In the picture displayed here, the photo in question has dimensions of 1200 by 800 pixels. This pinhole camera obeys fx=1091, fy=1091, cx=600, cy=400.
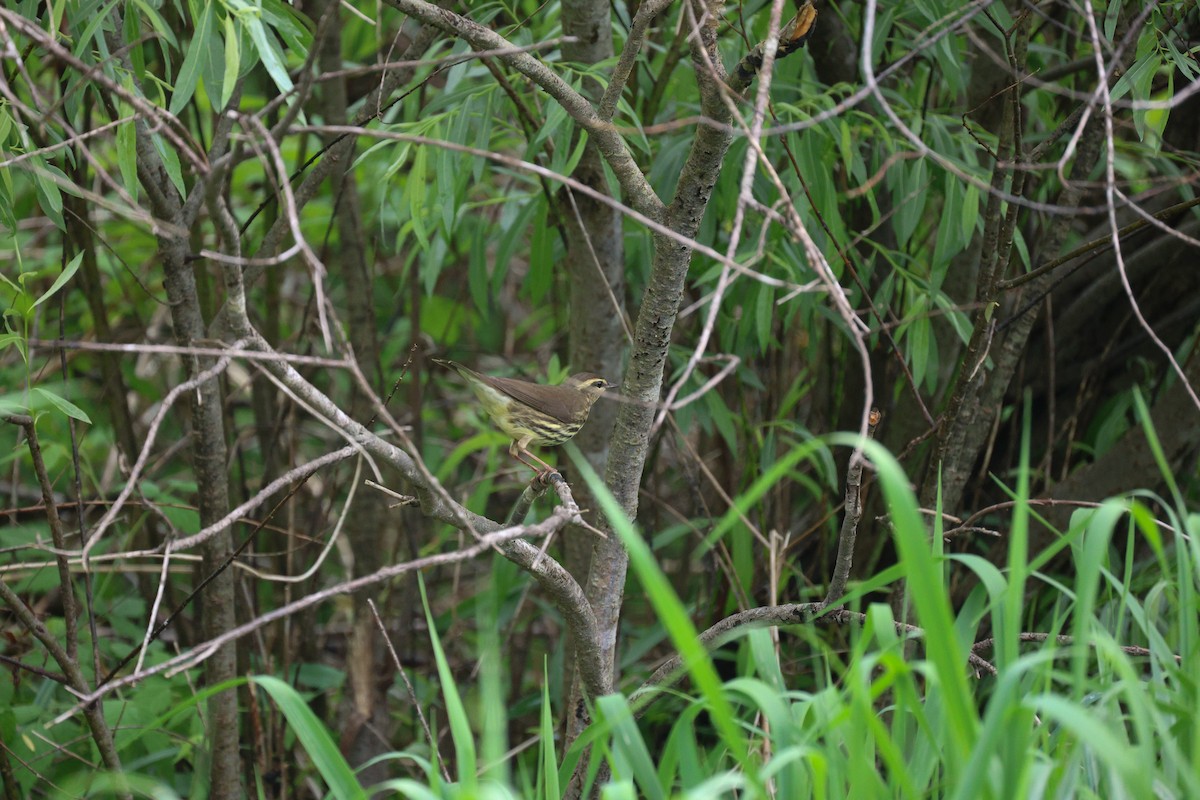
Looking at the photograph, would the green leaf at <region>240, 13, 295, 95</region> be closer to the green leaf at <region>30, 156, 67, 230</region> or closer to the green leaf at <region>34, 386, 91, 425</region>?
the green leaf at <region>30, 156, 67, 230</region>

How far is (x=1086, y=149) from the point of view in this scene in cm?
342

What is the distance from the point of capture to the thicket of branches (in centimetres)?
187

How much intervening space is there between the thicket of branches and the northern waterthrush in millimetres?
112

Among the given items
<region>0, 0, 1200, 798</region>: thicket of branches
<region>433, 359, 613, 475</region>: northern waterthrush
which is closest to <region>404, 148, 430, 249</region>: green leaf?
<region>0, 0, 1200, 798</region>: thicket of branches

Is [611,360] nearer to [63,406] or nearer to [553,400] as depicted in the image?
[553,400]

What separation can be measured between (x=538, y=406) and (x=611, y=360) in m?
0.29

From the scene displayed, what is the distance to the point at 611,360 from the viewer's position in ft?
11.8

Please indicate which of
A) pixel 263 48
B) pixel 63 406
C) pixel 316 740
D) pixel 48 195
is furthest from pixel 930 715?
pixel 48 195

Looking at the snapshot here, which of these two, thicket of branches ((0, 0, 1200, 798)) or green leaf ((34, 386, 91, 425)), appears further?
green leaf ((34, 386, 91, 425))

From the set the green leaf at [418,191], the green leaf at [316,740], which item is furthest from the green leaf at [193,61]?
the green leaf at [316,740]

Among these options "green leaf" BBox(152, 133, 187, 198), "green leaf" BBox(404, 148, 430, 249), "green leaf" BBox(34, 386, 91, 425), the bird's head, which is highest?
"green leaf" BBox(152, 133, 187, 198)

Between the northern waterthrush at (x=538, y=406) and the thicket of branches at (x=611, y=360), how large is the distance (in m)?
0.11

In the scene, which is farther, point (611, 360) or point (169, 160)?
point (611, 360)

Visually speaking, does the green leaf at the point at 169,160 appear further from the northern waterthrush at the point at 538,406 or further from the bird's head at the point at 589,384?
the bird's head at the point at 589,384
